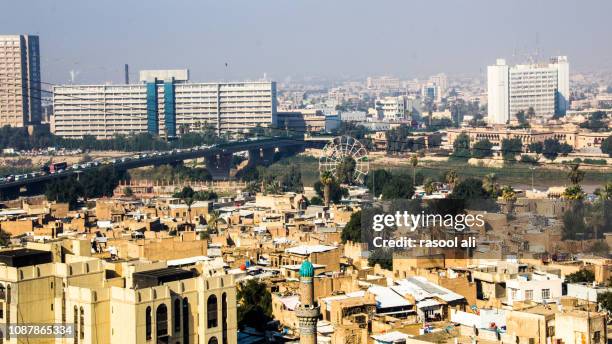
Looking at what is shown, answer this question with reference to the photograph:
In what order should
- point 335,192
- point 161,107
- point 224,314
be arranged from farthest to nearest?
point 161,107 → point 335,192 → point 224,314

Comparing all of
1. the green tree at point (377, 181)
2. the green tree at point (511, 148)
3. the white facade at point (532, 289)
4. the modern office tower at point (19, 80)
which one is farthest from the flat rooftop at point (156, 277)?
the modern office tower at point (19, 80)

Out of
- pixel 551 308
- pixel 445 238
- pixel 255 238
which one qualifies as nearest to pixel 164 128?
pixel 255 238

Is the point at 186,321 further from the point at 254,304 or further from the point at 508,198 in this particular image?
the point at 508,198

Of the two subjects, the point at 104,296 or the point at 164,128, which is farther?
the point at 164,128

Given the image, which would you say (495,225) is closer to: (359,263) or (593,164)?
(359,263)

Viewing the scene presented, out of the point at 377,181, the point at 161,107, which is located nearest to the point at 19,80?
the point at 161,107

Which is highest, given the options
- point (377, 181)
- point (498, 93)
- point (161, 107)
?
point (498, 93)
